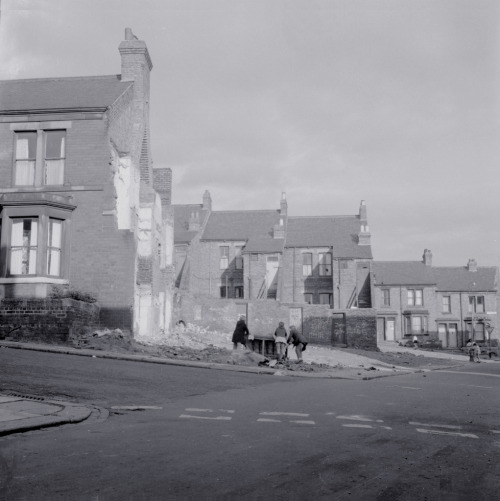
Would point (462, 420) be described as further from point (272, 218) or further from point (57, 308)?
point (272, 218)

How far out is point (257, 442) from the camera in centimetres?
695

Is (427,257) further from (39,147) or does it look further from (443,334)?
Result: (39,147)

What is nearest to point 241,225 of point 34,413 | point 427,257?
point 427,257

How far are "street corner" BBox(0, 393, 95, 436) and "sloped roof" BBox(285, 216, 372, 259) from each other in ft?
148

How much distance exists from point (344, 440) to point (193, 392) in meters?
5.88

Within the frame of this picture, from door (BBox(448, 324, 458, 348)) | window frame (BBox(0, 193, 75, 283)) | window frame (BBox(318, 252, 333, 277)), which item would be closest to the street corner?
window frame (BBox(0, 193, 75, 283))

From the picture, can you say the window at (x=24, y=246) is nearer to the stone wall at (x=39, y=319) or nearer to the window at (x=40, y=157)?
the stone wall at (x=39, y=319)

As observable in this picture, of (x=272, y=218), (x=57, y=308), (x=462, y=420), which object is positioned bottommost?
(x=462, y=420)

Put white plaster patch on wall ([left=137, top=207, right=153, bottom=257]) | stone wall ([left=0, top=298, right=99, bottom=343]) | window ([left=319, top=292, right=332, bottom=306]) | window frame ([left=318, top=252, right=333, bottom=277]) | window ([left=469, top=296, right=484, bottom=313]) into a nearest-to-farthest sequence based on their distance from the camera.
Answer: stone wall ([left=0, top=298, right=99, bottom=343]) → white plaster patch on wall ([left=137, top=207, right=153, bottom=257]) → window ([left=319, top=292, right=332, bottom=306]) → window frame ([left=318, top=252, right=333, bottom=277]) → window ([left=469, top=296, right=484, bottom=313])

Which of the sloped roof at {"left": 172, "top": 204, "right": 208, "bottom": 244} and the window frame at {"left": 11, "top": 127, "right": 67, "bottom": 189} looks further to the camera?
the sloped roof at {"left": 172, "top": 204, "right": 208, "bottom": 244}

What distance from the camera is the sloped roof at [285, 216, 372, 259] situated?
2126 inches

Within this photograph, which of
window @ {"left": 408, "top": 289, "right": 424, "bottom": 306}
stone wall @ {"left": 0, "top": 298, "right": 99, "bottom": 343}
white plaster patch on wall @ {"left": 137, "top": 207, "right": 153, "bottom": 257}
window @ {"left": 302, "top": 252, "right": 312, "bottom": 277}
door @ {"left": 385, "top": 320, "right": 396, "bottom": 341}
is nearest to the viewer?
stone wall @ {"left": 0, "top": 298, "right": 99, "bottom": 343}

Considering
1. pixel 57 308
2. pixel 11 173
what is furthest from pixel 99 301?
pixel 11 173

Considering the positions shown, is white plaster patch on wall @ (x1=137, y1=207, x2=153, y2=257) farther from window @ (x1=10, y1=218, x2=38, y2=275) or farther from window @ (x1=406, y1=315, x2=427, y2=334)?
window @ (x1=406, y1=315, x2=427, y2=334)
